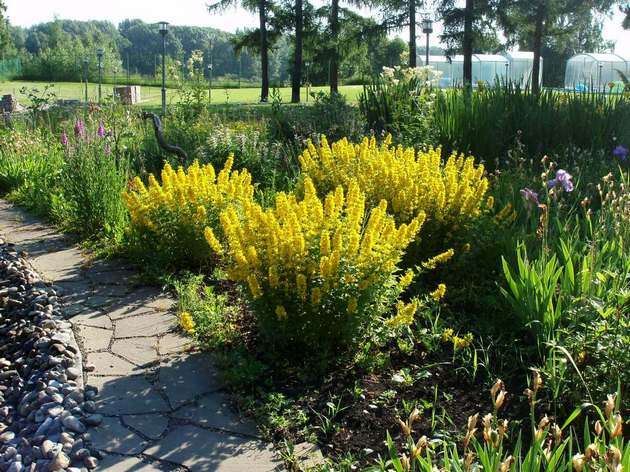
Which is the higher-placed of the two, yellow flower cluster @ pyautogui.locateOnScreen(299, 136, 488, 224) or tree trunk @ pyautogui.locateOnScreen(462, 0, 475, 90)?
tree trunk @ pyautogui.locateOnScreen(462, 0, 475, 90)

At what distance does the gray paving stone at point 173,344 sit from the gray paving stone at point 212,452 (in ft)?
2.33

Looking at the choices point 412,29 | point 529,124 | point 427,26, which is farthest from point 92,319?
point 412,29

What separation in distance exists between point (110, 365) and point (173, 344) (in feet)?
1.10

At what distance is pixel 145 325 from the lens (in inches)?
141

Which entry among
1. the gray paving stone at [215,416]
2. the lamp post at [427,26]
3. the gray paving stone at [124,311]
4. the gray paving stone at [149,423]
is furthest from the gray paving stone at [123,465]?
the lamp post at [427,26]

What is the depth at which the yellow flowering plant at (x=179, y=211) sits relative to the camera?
421cm

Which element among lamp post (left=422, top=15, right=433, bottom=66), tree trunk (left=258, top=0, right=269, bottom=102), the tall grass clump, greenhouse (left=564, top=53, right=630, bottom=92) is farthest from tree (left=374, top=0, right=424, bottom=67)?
the tall grass clump

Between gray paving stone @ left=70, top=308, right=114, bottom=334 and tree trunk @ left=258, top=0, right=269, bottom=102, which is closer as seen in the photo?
gray paving stone @ left=70, top=308, right=114, bottom=334

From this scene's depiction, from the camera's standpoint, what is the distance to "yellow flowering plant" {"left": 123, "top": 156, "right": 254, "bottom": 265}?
4.21 metres

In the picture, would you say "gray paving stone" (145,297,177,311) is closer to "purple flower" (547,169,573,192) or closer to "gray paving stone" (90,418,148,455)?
"gray paving stone" (90,418,148,455)

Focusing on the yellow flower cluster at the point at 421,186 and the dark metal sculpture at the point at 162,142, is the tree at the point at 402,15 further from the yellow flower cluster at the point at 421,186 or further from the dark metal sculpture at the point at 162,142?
the yellow flower cluster at the point at 421,186

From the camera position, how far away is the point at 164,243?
4273 millimetres

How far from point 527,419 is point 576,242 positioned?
1.16 m

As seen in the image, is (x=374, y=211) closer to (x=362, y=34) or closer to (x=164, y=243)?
(x=164, y=243)
